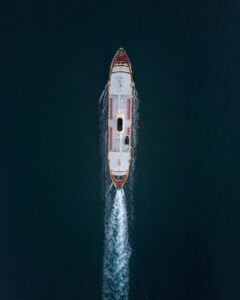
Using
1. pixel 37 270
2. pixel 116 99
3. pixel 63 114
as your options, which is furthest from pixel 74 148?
pixel 37 270

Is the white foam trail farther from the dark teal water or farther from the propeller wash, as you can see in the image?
the dark teal water

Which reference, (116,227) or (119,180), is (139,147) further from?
(116,227)

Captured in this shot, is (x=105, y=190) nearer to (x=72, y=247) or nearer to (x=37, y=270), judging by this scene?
(x=72, y=247)

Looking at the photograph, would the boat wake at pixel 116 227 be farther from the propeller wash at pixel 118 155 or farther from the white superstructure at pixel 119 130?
the white superstructure at pixel 119 130

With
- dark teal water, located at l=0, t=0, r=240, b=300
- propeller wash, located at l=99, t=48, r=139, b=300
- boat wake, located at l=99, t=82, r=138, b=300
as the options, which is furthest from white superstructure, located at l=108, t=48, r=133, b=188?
dark teal water, located at l=0, t=0, r=240, b=300

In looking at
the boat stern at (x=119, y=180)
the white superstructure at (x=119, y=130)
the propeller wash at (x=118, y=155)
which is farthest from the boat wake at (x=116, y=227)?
the white superstructure at (x=119, y=130)

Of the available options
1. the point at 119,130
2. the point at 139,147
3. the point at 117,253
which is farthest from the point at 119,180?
the point at 117,253
